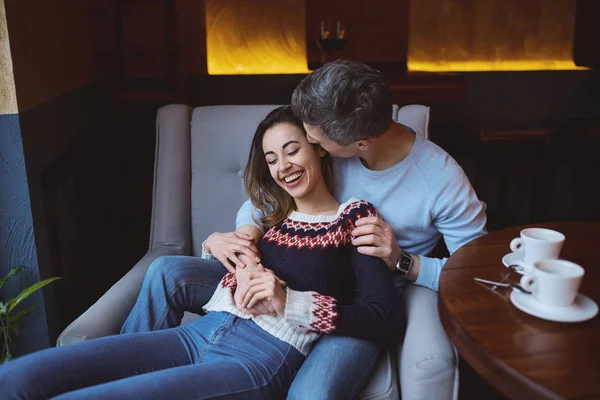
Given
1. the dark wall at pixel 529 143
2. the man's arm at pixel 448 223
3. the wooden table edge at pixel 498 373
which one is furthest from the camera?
the dark wall at pixel 529 143

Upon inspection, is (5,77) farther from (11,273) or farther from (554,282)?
(554,282)

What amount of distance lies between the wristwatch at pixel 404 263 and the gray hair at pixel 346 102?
0.99 ft

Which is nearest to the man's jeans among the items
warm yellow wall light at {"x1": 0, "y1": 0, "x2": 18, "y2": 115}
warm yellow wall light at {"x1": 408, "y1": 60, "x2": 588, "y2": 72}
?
warm yellow wall light at {"x1": 0, "y1": 0, "x2": 18, "y2": 115}

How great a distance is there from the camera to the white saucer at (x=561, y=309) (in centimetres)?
96

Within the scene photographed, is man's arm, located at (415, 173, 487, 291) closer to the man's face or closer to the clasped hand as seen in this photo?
the man's face

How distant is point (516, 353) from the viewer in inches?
34.6

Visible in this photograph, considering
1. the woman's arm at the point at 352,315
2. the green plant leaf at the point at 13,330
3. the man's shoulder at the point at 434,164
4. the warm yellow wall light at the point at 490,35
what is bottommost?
the green plant leaf at the point at 13,330

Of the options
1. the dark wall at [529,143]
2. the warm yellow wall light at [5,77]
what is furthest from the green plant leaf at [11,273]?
the dark wall at [529,143]

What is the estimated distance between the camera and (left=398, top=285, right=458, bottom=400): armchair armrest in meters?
1.14

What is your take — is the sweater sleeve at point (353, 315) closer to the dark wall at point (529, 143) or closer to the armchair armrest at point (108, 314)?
the armchair armrest at point (108, 314)

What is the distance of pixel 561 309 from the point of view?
0.97 metres

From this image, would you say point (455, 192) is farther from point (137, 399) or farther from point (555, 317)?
point (137, 399)

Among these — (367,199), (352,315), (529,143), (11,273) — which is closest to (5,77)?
(11,273)

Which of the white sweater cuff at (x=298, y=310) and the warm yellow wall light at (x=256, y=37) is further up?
the warm yellow wall light at (x=256, y=37)
